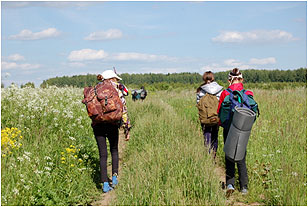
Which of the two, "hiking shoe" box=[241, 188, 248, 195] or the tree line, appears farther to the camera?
the tree line

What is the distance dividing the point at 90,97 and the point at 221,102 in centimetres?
229

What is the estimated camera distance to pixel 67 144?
7668mm

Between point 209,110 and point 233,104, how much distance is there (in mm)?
1674

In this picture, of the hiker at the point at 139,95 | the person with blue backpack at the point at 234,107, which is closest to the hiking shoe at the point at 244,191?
the person with blue backpack at the point at 234,107

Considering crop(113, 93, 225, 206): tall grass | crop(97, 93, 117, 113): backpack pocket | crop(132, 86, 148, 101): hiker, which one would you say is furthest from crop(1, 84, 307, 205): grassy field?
crop(132, 86, 148, 101): hiker

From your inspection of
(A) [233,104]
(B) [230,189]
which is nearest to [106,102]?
(A) [233,104]

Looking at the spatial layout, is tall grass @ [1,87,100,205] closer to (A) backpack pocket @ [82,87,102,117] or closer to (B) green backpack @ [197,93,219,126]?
(A) backpack pocket @ [82,87,102,117]

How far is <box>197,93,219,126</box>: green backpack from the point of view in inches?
285

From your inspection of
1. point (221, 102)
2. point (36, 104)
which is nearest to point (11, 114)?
point (36, 104)

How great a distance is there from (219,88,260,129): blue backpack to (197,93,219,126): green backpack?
136cm

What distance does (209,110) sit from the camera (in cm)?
726

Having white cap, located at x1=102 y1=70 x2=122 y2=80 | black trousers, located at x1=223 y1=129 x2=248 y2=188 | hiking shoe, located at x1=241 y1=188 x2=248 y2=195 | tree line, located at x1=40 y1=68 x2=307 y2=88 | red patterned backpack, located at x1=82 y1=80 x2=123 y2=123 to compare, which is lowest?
hiking shoe, located at x1=241 y1=188 x2=248 y2=195

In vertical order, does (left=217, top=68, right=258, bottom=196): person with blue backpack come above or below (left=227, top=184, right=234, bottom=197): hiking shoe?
above

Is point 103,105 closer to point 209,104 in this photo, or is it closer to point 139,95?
point 209,104
